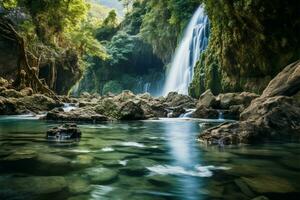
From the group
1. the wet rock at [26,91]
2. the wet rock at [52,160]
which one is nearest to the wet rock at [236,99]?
the wet rock at [26,91]

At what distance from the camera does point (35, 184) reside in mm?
4207

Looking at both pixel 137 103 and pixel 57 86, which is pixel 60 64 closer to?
pixel 57 86

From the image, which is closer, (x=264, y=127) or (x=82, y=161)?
(x=82, y=161)

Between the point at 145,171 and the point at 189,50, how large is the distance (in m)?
28.2

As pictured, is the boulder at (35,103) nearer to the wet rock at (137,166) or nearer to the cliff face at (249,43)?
the cliff face at (249,43)

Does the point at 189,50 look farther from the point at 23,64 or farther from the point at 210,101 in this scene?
the point at 23,64

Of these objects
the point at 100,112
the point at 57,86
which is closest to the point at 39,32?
the point at 57,86

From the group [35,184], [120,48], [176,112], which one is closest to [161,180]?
[35,184]

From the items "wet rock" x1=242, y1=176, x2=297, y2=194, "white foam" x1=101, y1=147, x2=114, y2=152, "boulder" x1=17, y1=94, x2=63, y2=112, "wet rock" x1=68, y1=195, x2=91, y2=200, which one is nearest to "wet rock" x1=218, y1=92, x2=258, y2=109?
"boulder" x1=17, y1=94, x2=63, y2=112

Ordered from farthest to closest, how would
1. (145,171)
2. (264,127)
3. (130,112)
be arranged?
(130,112)
(264,127)
(145,171)

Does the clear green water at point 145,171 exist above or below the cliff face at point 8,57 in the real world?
below

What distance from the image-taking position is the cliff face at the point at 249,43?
685 inches

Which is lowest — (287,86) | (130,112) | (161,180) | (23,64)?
(161,180)

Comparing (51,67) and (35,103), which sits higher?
(51,67)
